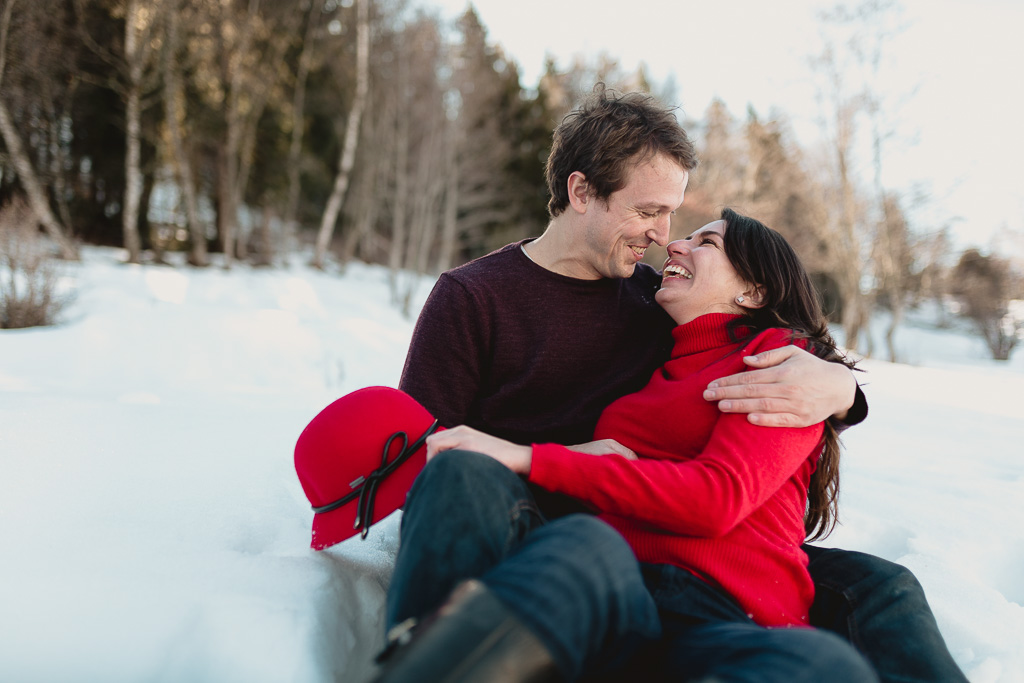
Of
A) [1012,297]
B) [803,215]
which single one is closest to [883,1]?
[803,215]

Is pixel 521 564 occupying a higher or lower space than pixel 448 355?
lower

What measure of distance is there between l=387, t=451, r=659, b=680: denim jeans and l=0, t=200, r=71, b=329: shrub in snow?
19.5 feet

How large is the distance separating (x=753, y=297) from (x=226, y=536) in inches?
62.5

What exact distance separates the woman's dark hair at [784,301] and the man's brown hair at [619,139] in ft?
1.33

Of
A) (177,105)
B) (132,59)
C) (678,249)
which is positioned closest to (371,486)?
(678,249)

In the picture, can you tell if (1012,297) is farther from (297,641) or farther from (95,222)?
(95,222)

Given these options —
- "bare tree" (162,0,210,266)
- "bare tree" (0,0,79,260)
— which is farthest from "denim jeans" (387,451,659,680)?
"bare tree" (162,0,210,266)

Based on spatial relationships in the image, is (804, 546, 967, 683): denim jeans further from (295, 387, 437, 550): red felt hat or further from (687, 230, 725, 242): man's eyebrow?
(295, 387, 437, 550): red felt hat

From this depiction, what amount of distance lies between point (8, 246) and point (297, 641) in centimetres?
626

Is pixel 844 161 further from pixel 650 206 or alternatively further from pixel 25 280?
pixel 25 280

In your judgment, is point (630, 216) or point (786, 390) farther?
point (630, 216)

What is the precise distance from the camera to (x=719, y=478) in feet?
4.11

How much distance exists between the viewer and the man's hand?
1.32 meters

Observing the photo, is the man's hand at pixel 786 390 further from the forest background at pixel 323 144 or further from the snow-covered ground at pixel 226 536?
the forest background at pixel 323 144
